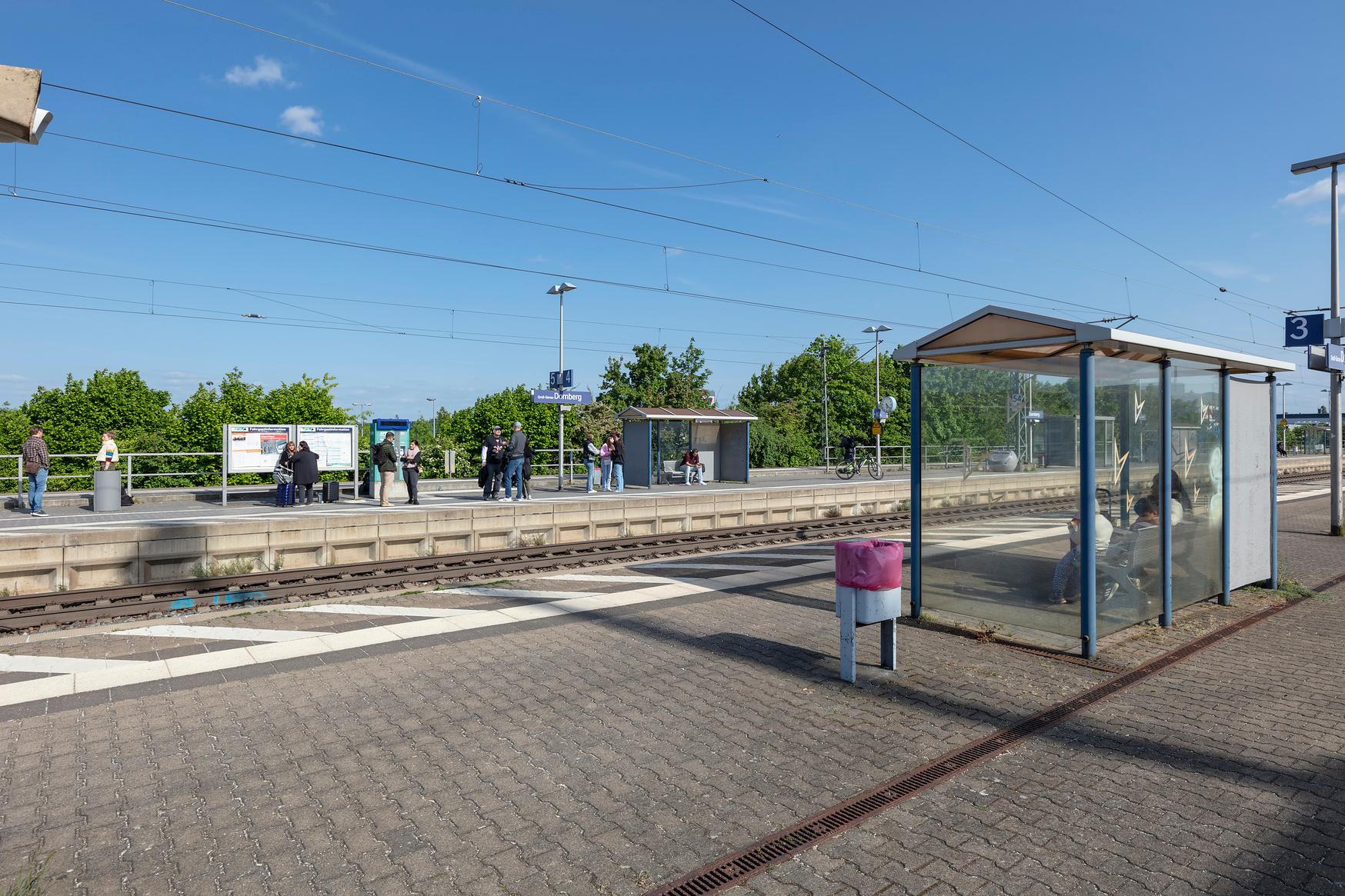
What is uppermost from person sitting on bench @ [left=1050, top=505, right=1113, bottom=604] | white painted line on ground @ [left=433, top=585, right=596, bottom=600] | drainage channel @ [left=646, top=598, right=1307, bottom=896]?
person sitting on bench @ [left=1050, top=505, right=1113, bottom=604]

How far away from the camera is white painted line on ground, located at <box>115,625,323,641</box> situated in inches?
293

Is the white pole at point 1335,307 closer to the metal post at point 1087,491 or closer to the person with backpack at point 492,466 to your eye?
the metal post at point 1087,491

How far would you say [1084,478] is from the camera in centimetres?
662

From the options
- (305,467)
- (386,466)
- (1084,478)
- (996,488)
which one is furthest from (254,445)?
(1084,478)

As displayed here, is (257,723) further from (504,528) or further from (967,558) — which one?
(504,528)

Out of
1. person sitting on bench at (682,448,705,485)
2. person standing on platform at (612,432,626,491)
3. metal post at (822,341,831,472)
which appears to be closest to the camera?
person standing on platform at (612,432,626,491)

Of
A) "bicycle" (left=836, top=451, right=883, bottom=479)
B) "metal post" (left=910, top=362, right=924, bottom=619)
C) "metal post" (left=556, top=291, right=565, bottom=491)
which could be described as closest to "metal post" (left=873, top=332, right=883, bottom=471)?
"bicycle" (left=836, top=451, right=883, bottom=479)

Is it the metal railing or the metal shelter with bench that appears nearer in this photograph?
the metal railing

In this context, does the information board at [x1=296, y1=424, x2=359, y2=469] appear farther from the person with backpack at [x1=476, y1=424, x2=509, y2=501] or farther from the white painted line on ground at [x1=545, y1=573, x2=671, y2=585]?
the white painted line on ground at [x1=545, y1=573, x2=671, y2=585]

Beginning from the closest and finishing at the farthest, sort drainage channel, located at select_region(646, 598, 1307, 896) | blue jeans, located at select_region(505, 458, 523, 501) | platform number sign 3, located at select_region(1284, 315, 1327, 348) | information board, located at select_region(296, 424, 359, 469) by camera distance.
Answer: drainage channel, located at select_region(646, 598, 1307, 896), platform number sign 3, located at select_region(1284, 315, 1327, 348), blue jeans, located at select_region(505, 458, 523, 501), information board, located at select_region(296, 424, 359, 469)

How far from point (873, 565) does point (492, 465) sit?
1710 cm

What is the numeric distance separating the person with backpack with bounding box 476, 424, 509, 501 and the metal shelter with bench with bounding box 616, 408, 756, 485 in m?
5.67

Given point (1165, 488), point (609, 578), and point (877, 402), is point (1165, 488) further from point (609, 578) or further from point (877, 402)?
point (877, 402)

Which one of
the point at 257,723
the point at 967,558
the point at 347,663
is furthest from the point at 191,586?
the point at 967,558
